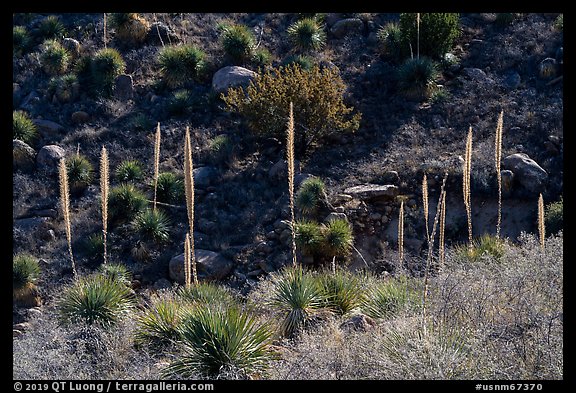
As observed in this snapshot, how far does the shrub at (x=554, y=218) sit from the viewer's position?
43.7 feet

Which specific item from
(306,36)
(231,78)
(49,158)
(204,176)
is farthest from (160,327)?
(306,36)

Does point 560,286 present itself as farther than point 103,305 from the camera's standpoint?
No

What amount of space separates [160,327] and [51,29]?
1803cm

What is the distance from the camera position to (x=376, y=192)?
15445 millimetres

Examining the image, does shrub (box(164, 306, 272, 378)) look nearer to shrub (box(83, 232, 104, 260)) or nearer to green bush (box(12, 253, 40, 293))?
green bush (box(12, 253, 40, 293))

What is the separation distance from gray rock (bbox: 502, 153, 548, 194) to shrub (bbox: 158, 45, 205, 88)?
33.4 feet

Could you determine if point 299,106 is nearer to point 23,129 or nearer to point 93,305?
point 23,129

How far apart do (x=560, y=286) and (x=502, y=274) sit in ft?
2.54

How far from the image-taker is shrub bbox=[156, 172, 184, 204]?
1631 centimetres

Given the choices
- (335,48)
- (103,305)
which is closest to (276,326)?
(103,305)

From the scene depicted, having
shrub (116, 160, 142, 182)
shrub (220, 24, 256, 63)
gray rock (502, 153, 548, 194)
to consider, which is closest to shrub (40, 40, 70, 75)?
shrub (220, 24, 256, 63)

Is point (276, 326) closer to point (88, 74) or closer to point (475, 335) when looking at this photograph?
point (475, 335)

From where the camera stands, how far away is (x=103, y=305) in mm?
9406
